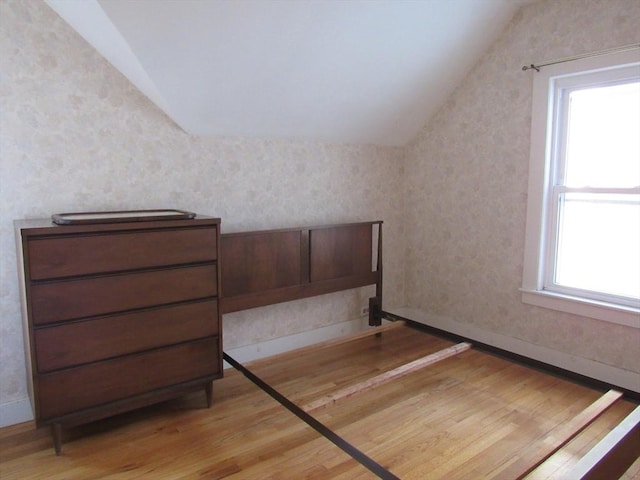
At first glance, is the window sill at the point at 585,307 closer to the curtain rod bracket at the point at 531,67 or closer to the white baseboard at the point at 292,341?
the white baseboard at the point at 292,341

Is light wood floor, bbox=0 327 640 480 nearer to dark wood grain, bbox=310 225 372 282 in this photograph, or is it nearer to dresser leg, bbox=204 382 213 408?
dresser leg, bbox=204 382 213 408

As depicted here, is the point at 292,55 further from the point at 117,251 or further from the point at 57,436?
the point at 57,436

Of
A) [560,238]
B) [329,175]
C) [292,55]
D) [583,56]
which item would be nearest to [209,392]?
[329,175]

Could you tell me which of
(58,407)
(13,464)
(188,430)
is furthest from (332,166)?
(13,464)

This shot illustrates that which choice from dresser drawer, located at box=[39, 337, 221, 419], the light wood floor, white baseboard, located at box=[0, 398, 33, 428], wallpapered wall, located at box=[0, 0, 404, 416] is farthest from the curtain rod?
white baseboard, located at box=[0, 398, 33, 428]

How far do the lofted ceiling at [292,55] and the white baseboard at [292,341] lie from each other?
4.93ft

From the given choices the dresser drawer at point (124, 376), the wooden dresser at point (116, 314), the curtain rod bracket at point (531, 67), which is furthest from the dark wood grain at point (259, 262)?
the curtain rod bracket at point (531, 67)

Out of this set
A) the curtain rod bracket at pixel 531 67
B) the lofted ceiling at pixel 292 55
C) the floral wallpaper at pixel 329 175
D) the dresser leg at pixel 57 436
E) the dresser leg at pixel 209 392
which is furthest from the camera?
the curtain rod bracket at pixel 531 67

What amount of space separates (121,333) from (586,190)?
2.92 meters

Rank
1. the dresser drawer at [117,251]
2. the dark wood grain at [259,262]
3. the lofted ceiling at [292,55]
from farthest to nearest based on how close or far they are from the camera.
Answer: the dark wood grain at [259,262]
the lofted ceiling at [292,55]
the dresser drawer at [117,251]

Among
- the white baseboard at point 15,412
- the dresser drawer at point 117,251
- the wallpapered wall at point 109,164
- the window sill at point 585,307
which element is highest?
the wallpapered wall at point 109,164

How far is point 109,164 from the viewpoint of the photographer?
260cm

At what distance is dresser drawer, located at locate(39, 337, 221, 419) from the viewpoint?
2086 mm

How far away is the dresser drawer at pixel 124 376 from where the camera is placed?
209 centimetres
